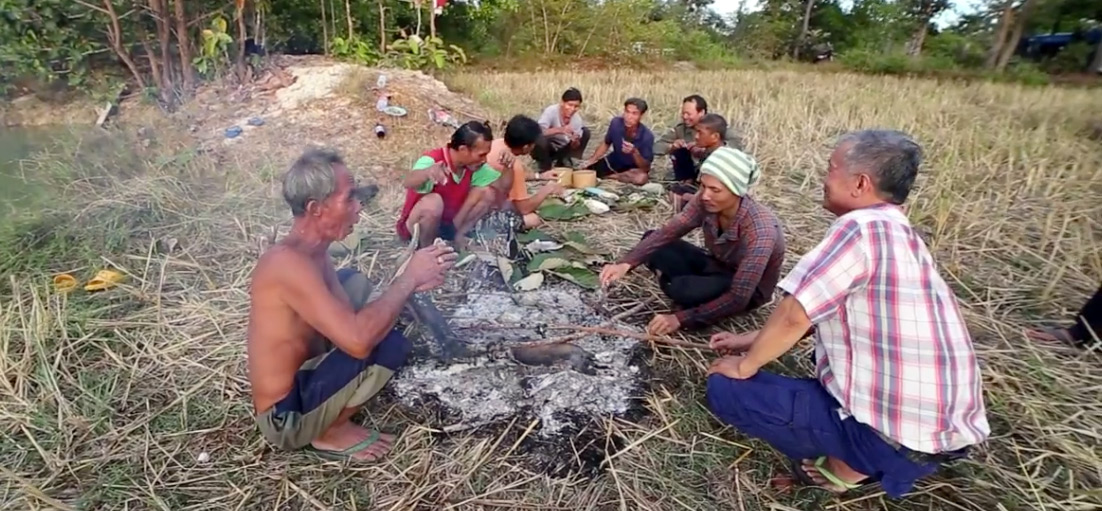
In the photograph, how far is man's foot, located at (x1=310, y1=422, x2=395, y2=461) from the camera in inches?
79.3

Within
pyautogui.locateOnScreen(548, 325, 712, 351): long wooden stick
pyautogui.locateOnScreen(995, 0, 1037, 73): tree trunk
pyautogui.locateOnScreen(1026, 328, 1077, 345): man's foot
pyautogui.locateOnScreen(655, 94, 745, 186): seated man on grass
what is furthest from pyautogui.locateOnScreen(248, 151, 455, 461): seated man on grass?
pyautogui.locateOnScreen(995, 0, 1037, 73): tree trunk

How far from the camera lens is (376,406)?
2266mm

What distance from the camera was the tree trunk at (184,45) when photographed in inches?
298

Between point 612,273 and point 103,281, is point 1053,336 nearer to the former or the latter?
point 612,273

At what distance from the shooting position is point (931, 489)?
1.90 meters

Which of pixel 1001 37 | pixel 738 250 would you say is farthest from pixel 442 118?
pixel 1001 37

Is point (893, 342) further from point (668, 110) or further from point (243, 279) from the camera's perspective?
point (668, 110)

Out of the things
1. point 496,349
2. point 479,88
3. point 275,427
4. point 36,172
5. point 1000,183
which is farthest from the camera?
point 479,88

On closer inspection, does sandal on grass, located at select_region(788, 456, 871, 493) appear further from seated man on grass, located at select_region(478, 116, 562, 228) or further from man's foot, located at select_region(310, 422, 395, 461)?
seated man on grass, located at select_region(478, 116, 562, 228)

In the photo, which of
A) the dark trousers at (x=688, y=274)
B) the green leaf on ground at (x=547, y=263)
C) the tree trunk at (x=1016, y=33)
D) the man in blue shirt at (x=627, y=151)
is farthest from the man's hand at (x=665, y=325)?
the tree trunk at (x=1016, y=33)

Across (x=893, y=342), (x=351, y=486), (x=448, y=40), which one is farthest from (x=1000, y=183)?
(x=448, y=40)

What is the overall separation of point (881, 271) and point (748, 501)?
875 millimetres

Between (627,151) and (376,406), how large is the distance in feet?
11.7

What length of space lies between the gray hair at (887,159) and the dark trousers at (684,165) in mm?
3443
